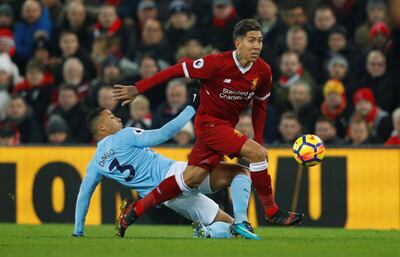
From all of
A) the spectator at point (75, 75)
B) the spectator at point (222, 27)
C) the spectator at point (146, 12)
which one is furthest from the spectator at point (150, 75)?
→ the spectator at point (146, 12)

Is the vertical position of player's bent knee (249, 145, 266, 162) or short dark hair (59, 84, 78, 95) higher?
short dark hair (59, 84, 78, 95)

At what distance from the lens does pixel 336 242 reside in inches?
384

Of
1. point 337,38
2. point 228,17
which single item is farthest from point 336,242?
point 228,17

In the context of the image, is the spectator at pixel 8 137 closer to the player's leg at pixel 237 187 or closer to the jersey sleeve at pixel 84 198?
the jersey sleeve at pixel 84 198

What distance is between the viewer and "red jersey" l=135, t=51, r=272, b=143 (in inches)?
388

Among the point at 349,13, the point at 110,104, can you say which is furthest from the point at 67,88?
the point at 349,13

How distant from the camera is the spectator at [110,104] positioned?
1568cm

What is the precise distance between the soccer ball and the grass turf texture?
2.56 ft

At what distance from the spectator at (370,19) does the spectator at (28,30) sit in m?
5.38

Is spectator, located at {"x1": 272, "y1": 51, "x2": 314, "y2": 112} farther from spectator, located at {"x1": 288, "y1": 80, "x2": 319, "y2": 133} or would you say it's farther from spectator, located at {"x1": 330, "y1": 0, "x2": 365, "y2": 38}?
spectator, located at {"x1": 330, "y1": 0, "x2": 365, "y2": 38}

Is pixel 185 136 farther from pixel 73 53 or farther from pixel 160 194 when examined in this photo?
pixel 160 194

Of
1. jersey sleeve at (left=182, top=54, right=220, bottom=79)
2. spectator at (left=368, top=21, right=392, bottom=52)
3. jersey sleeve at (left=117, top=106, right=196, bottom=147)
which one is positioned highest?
spectator at (left=368, top=21, right=392, bottom=52)

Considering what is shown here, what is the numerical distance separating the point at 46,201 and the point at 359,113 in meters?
4.45

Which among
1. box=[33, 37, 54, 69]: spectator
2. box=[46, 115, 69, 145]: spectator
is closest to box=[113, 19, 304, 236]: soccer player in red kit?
box=[46, 115, 69, 145]: spectator
